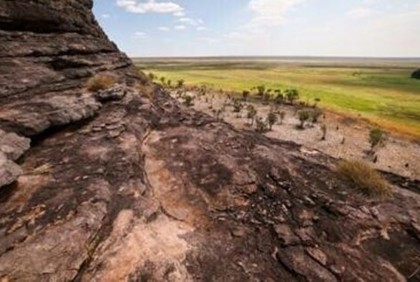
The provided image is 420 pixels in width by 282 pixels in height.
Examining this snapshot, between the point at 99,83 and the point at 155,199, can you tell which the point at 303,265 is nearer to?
the point at 155,199

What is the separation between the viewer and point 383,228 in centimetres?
1340

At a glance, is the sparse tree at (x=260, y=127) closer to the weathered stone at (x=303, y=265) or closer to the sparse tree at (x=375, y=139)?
the sparse tree at (x=375, y=139)

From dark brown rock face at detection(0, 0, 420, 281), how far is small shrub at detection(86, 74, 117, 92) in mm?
643

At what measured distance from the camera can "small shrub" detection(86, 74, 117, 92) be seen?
20891 millimetres

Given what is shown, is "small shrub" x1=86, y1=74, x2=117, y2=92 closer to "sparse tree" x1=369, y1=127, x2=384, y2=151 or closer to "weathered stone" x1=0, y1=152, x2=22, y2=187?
"weathered stone" x1=0, y1=152, x2=22, y2=187

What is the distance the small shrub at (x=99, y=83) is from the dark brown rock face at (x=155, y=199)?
64cm

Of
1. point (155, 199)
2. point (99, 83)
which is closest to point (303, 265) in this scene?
point (155, 199)

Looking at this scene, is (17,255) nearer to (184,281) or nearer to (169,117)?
(184,281)

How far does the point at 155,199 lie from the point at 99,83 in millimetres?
10642

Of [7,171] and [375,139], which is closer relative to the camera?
[7,171]

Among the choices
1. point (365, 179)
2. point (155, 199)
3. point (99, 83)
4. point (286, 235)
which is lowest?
point (286, 235)

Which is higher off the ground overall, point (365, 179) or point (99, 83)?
point (99, 83)

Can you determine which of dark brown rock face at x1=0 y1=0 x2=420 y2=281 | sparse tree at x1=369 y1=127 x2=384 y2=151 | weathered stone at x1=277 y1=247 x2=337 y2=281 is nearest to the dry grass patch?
dark brown rock face at x1=0 y1=0 x2=420 y2=281

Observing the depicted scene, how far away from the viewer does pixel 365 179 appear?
1591 centimetres
